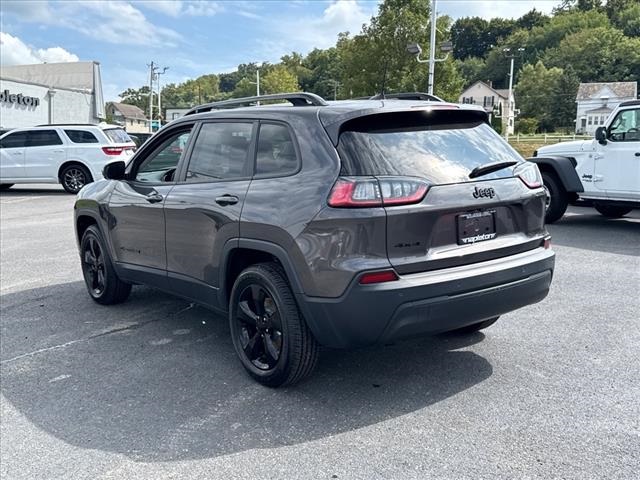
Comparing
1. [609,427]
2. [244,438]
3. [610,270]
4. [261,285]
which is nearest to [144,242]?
[261,285]

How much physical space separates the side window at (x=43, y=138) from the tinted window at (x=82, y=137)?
0.40 metres

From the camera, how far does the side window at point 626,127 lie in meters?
8.85

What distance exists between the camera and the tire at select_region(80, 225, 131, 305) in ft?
17.6

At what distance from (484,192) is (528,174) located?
0.56 metres

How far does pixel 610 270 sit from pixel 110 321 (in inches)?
212

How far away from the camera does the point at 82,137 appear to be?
50.3 ft

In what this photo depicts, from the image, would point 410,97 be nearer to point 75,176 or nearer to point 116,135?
point 116,135

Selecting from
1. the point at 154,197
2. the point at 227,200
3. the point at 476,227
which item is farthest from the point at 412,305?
the point at 154,197

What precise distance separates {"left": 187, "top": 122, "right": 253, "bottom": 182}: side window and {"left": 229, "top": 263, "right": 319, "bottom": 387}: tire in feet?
2.35

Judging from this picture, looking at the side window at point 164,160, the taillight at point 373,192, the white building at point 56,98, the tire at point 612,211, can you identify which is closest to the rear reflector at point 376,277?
the taillight at point 373,192

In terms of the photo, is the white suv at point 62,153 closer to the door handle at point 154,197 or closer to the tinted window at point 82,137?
the tinted window at point 82,137

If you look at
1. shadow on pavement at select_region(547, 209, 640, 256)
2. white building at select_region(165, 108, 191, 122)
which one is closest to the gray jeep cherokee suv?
white building at select_region(165, 108, 191, 122)

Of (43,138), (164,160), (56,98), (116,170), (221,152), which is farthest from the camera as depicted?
(56,98)

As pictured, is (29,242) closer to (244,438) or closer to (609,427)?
(244,438)
